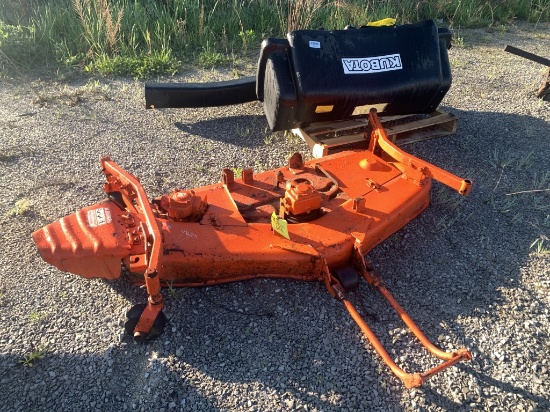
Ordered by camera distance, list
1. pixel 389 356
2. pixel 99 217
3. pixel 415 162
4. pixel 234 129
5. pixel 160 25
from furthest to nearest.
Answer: pixel 160 25
pixel 234 129
pixel 415 162
pixel 99 217
pixel 389 356

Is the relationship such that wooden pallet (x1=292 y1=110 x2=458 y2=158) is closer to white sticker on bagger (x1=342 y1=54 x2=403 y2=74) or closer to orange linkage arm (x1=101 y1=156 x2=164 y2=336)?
white sticker on bagger (x1=342 y1=54 x2=403 y2=74)

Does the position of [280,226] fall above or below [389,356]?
above

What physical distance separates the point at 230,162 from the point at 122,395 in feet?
7.27

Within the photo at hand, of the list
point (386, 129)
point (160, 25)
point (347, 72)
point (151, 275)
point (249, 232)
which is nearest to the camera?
point (151, 275)

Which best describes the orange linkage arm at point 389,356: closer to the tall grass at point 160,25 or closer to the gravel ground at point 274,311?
the gravel ground at point 274,311

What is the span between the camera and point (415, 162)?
304cm

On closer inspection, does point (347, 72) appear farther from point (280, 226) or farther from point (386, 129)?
point (280, 226)

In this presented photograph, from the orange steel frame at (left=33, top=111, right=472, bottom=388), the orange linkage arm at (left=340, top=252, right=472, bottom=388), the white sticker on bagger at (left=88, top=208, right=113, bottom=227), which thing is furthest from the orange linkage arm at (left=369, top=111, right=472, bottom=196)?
the white sticker on bagger at (left=88, top=208, right=113, bottom=227)

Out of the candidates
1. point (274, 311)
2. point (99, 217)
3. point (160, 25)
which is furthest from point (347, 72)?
point (160, 25)

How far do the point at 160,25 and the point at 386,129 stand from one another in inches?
142

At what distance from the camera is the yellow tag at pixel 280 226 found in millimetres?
2642

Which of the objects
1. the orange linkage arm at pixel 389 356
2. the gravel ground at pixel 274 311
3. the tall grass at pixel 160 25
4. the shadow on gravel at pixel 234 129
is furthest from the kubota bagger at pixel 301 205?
the tall grass at pixel 160 25

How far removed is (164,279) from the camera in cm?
270

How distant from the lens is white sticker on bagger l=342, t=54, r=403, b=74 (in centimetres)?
348
